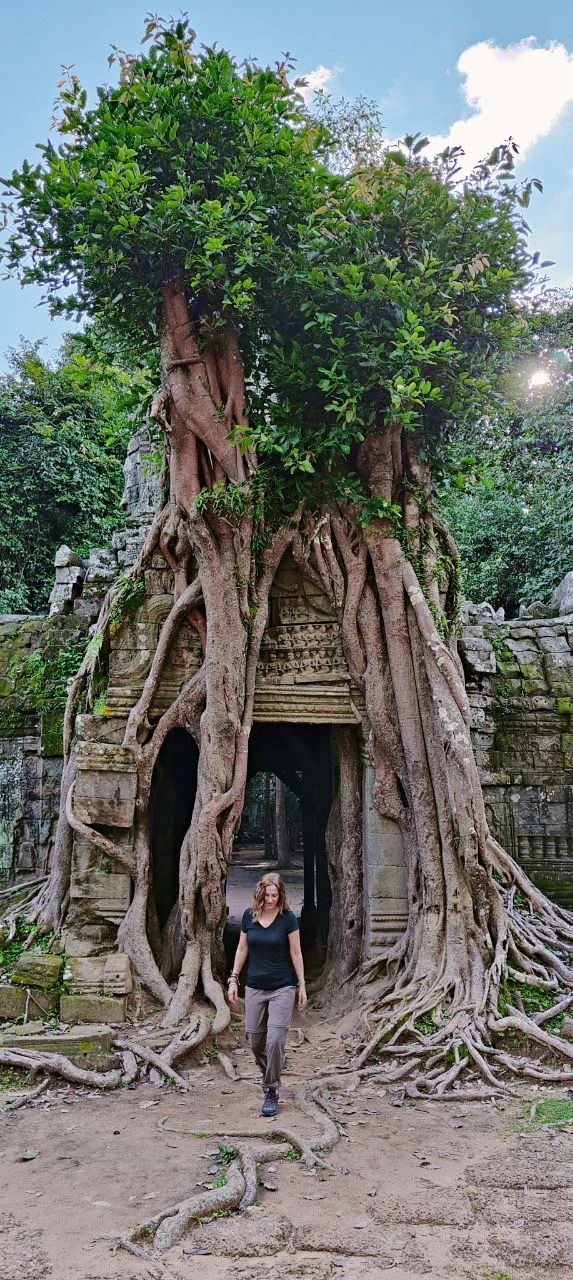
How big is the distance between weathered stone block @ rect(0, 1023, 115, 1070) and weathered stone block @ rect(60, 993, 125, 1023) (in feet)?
1.24

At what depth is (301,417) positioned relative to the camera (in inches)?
255

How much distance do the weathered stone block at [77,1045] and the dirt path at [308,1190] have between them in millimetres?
322

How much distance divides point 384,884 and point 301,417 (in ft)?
12.2

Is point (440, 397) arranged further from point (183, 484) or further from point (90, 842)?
point (90, 842)

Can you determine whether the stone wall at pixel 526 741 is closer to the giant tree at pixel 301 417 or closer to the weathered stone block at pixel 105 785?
the giant tree at pixel 301 417

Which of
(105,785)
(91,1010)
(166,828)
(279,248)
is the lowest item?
(91,1010)

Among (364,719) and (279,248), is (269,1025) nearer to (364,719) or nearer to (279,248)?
(364,719)

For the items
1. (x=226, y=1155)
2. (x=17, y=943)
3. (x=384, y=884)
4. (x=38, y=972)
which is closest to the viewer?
(x=226, y=1155)

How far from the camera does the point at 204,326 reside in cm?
623

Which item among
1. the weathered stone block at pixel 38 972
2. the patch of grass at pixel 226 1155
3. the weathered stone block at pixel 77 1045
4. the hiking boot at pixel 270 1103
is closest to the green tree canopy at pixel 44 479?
the weathered stone block at pixel 38 972

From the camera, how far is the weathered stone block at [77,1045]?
500cm

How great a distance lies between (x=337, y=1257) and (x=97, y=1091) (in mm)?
2271

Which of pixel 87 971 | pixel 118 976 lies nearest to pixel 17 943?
pixel 87 971

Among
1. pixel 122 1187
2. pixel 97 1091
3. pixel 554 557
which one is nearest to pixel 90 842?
pixel 97 1091
